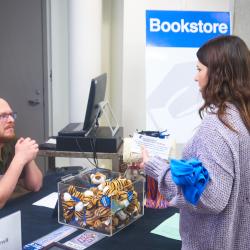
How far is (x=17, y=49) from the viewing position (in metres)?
3.54

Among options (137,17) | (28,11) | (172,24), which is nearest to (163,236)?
(172,24)

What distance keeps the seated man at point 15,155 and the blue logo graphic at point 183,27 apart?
4.31 feet

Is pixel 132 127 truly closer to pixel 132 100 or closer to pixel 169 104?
pixel 132 100

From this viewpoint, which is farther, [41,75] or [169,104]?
[41,75]

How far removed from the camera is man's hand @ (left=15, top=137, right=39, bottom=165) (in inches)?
69.2

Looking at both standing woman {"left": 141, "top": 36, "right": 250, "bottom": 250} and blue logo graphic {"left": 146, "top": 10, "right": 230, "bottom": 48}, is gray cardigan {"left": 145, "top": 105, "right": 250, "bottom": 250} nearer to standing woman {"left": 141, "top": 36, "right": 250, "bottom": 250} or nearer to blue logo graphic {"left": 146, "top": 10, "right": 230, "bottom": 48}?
standing woman {"left": 141, "top": 36, "right": 250, "bottom": 250}

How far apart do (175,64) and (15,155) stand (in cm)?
148

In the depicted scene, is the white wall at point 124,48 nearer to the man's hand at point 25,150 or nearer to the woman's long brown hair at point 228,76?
the man's hand at point 25,150

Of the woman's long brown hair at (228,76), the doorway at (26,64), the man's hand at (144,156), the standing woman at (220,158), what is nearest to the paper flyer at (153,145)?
the man's hand at (144,156)

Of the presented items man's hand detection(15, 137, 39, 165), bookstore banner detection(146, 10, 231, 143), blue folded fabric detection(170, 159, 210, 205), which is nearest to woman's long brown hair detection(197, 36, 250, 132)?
blue folded fabric detection(170, 159, 210, 205)

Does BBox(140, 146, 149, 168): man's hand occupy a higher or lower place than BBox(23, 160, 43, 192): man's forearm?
higher

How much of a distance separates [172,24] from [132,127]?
944mm

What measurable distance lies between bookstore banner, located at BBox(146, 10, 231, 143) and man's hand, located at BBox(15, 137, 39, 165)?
115 centimetres

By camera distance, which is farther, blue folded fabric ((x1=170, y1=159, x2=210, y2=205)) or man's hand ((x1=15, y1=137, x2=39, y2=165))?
man's hand ((x1=15, y1=137, x2=39, y2=165))
